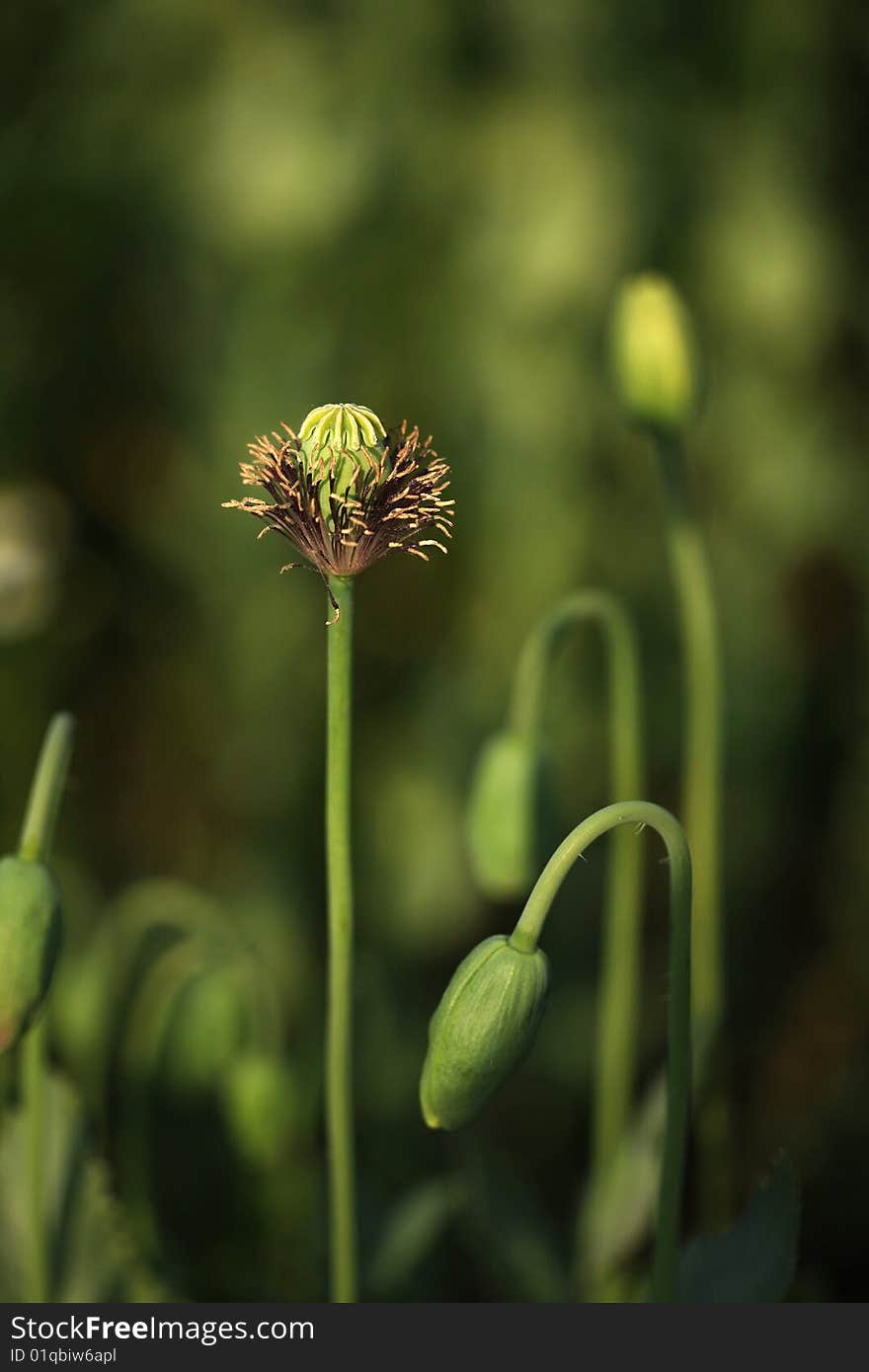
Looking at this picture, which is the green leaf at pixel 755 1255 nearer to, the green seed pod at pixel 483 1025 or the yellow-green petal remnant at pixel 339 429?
the green seed pod at pixel 483 1025

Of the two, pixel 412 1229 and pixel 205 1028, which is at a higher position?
pixel 205 1028

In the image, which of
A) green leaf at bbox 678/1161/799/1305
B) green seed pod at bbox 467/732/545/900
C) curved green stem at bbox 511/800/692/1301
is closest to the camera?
curved green stem at bbox 511/800/692/1301

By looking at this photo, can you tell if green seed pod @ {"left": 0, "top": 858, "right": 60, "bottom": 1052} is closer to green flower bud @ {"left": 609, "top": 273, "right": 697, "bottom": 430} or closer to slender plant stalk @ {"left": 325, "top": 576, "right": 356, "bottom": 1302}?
slender plant stalk @ {"left": 325, "top": 576, "right": 356, "bottom": 1302}

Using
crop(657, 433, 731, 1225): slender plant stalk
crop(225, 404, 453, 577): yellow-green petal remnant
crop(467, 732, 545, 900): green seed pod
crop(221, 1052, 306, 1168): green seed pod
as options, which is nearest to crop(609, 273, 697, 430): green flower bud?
crop(657, 433, 731, 1225): slender plant stalk

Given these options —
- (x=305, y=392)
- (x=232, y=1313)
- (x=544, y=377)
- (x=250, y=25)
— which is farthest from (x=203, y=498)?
(x=232, y=1313)

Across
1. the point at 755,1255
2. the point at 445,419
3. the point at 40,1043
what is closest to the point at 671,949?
the point at 755,1255

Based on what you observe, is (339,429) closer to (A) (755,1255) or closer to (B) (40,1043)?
(B) (40,1043)
